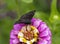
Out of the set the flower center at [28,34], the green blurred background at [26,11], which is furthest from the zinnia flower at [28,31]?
the green blurred background at [26,11]

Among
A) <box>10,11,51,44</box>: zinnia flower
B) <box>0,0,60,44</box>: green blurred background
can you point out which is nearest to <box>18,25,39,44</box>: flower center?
<box>10,11,51,44</box>: zinnia flower

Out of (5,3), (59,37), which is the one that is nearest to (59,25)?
(59,37)

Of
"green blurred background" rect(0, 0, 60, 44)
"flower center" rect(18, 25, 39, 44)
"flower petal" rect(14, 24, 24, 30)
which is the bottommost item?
"flower center" rect(18, 25, 39, 44)

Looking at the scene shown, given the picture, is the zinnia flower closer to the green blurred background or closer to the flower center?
the flower center

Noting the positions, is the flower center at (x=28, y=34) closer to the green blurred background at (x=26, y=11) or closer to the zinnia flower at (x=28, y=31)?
the zinnia flower at (x=28, y=31)

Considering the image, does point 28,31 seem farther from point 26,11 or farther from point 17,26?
point 26,11

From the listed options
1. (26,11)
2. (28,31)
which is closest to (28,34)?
(28,31)
